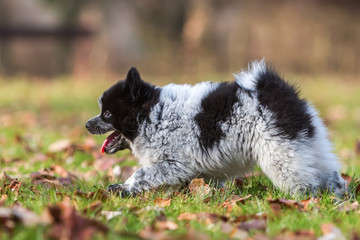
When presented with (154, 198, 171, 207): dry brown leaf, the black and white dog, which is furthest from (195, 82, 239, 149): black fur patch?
(154, 198, 171, 207): dry brown leaf

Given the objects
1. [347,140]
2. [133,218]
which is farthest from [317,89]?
[133,218]

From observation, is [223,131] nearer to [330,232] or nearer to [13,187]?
[330,232]

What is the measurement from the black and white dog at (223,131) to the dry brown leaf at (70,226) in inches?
41.8

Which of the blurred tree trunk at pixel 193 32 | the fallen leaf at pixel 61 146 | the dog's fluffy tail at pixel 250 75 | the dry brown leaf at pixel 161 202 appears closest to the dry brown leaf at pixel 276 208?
the dry brown leaf at pixel 161 202

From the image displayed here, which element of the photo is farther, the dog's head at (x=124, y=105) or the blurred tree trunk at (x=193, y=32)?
the blurred tree trunk at (x=193, y=32)

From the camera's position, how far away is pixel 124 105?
3.88 m

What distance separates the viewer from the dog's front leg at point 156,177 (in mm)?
3621

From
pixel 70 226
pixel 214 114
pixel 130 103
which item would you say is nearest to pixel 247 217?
pixel 214 114

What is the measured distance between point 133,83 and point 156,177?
0.73 m

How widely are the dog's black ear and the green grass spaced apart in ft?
2.47

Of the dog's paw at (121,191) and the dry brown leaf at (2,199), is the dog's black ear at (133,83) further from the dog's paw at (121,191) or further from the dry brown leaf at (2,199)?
the dry brown leaf at (2,199)

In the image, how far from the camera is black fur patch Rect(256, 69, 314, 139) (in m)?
3.41

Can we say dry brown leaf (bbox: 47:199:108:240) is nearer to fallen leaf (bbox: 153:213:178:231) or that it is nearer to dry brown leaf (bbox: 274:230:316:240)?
fallen leaf (bbox: 153:213:178:231)

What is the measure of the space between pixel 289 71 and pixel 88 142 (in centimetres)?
1090
